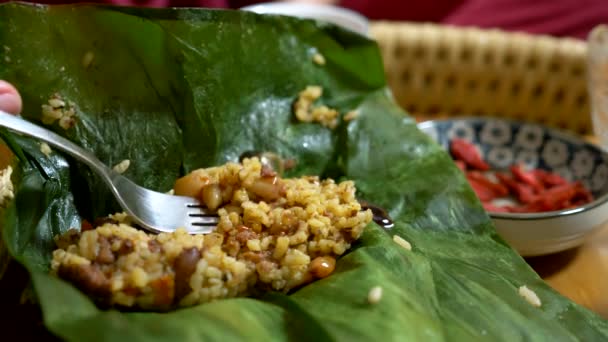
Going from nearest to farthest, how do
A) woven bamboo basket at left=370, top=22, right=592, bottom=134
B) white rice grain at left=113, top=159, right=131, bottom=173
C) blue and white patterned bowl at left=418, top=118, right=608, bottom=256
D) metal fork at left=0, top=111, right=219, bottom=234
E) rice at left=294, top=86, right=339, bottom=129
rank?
metal fork at left=0, top=111, right=219, bottom=234, white rice grain at left=113, top=159, right=131, bottom=173, blue and white patterned bowl at left=418, top=118, right=608, bottom=256, rice at left=294, top=86, right=339, bottom=129, woven bamboo basket at left=370, top=22, right=592, bottom=134

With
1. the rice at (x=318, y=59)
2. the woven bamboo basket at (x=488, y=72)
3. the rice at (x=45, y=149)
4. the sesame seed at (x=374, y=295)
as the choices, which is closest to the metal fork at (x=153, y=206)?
the rice at (x=45, y=149)

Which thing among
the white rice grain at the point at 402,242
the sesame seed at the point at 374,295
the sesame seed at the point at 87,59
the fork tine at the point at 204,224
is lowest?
the white rice grain at the point at 402,242

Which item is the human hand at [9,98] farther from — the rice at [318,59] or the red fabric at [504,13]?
the red fabric at [504,13]

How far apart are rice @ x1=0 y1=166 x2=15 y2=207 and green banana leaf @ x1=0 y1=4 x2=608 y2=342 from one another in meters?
0.02

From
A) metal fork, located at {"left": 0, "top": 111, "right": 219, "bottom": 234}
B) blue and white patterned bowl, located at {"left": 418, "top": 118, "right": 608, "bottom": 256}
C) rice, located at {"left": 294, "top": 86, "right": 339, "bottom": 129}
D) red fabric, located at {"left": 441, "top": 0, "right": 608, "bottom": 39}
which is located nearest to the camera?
metal fork, located at {"left": 0, "top": 111, "right": 219, "bottom": 234}

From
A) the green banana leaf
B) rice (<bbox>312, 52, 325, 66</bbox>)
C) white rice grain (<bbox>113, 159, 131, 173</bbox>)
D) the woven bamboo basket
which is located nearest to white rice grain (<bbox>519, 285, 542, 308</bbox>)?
the green banana leaf

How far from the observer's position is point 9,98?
59.7 inches

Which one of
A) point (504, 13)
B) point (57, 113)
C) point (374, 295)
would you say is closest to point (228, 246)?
point (374, 295)

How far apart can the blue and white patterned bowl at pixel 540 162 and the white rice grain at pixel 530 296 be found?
14.0 inches

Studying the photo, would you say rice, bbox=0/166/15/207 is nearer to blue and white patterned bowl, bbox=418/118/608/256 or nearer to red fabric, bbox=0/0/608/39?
blue and white patterned bowl, bbox=418/118/608/256

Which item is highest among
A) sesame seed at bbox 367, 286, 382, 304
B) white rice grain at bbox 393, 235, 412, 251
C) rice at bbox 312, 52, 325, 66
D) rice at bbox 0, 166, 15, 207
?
rice at bbox 312, 52, 325, 66

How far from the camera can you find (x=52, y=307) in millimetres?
1104

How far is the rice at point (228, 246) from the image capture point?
1281 mm

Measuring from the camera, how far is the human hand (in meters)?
1.51
